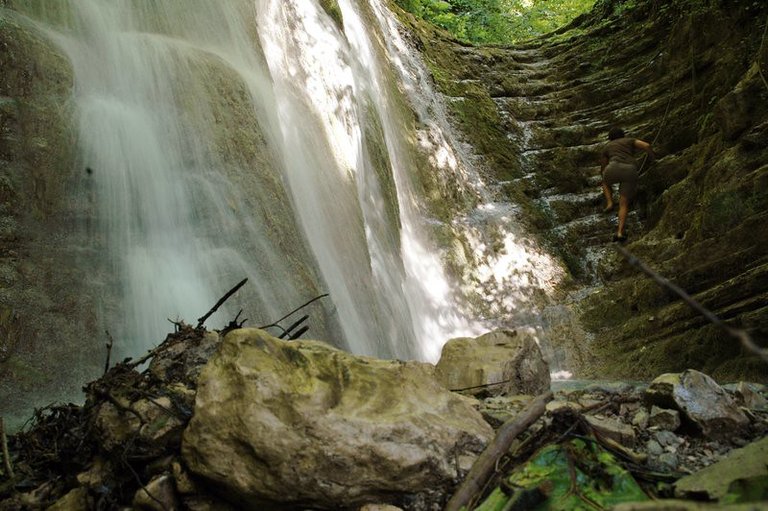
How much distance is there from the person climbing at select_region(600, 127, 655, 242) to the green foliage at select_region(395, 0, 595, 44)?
9.18 m

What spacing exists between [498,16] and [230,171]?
637 inches

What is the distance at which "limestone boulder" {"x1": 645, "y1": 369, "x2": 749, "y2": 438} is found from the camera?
270cm

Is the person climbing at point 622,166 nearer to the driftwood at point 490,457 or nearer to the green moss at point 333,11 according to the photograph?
the green moss at point 333,11

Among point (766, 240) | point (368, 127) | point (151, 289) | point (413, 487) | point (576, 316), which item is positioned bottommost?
point (576, 316)

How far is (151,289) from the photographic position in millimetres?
4418

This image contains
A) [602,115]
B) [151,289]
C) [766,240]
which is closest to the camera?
[151,289]

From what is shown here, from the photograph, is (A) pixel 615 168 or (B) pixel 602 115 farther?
(B) pixel 602 115

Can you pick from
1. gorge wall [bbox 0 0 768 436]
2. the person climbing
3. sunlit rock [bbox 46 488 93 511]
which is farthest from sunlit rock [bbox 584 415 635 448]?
the person climbing

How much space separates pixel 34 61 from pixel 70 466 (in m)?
3.53

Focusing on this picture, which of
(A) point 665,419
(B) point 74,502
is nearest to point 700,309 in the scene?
(A) point 665,419

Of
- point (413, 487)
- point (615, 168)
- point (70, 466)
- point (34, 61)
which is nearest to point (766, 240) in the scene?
point (615, 168)

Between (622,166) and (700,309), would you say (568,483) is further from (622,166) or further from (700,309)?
(622,166)

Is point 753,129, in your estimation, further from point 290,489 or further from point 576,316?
point 290,489

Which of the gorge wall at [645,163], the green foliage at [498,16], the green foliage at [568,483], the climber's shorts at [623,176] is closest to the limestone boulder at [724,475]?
the green foliage at [568,483]
